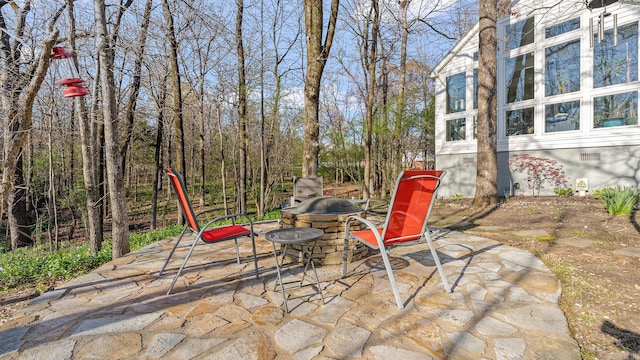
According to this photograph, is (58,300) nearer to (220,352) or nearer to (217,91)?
(220,352)

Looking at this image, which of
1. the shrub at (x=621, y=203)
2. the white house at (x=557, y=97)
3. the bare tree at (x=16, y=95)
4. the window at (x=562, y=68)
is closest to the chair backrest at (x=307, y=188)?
the bare tree at (x=16, y=95)

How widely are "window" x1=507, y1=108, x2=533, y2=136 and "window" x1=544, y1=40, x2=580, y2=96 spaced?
24.7 inches

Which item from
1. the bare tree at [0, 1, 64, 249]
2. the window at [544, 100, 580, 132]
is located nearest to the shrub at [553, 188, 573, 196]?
the window at [544, 100, 580, 132]

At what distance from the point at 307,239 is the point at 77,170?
463 inches

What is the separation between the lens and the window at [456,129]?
9.10 m

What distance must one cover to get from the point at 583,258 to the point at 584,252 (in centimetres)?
26

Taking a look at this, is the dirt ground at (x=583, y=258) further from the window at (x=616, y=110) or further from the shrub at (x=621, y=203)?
the window at (x=616, y=110)

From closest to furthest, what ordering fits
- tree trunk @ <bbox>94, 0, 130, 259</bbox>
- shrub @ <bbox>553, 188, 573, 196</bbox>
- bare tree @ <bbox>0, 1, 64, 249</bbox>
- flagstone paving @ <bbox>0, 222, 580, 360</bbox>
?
flagstone paving @ <bbox>0, 222, 580, 360</bbox> < bare tree @ <bbox>0, 1, 64, 249</bbox> < tree trunk @ <bbox>94, 0, 130, 259</bbox> < shrub @ <bbox>553, 188, 573, 196</bbox>

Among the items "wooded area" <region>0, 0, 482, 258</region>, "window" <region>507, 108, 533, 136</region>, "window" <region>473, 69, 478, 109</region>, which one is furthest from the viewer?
"window" <region>473, 69, 478, 109</region>

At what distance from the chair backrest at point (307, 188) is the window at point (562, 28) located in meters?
7.59

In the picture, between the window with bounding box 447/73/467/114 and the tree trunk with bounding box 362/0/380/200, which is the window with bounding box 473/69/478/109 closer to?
the window with bounding box 447/73/467/114

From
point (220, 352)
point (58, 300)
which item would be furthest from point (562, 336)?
point (58, 300)

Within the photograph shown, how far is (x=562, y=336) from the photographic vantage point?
177 cm

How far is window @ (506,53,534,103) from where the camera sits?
7973 mm
